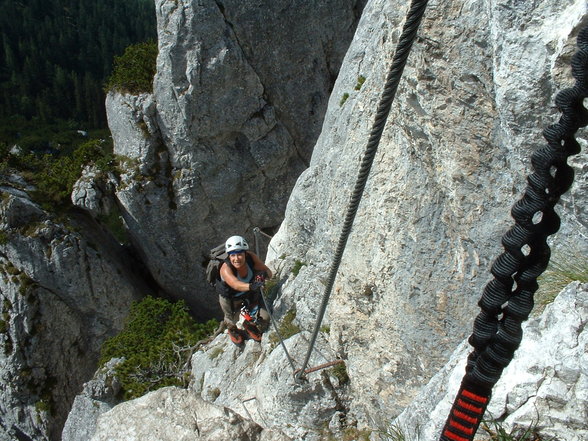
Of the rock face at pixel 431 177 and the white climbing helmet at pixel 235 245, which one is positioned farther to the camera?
the white climbing helmet at pixel 235 245

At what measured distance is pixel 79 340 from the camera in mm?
19125

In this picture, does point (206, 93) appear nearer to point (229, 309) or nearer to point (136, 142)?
point (136, 142)

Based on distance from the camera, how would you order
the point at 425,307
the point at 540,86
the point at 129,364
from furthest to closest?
the point at 129,364, the point at 425,307, the point at 540,86

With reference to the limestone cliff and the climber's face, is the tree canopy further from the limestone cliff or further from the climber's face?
the limestone cliff

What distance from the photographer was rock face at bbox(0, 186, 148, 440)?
57.0 ft

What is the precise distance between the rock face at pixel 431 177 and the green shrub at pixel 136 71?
12103 mm

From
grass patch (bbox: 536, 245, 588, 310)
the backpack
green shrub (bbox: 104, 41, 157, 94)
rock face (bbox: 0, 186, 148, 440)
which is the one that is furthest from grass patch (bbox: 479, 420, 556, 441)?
rock face (bbox: 0, 186, 148, 440)

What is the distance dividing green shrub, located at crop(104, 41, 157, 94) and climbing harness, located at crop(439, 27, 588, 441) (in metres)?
18.0

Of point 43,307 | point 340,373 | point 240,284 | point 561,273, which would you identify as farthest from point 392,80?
point 43,307

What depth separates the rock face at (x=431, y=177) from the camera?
333cm

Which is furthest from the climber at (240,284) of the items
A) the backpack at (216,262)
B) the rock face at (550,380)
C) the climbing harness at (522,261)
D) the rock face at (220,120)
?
the rock face at (220,120)

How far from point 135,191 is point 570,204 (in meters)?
17.1

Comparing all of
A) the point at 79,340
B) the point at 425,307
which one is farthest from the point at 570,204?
the point at 79,340

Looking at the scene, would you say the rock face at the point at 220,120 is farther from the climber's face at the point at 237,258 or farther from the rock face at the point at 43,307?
the climber's face at the point at 237,258
